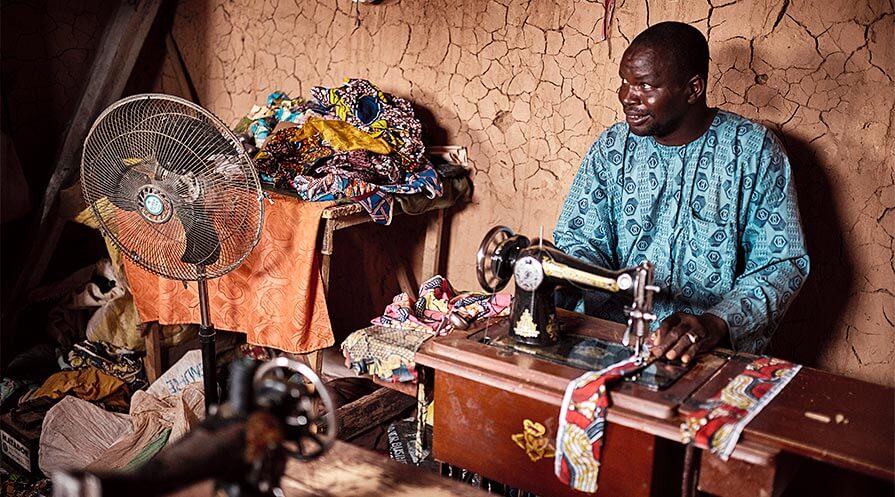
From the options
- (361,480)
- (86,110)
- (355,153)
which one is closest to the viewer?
(361,480)

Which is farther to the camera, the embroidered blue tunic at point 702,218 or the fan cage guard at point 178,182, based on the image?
the fan cage guard at point 178,182

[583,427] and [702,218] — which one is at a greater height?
[702,218]

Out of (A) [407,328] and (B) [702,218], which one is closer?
(B) [702,218]

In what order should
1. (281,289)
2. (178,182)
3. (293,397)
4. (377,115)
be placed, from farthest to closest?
(377,115), (281,289), (178,182), (293,397)

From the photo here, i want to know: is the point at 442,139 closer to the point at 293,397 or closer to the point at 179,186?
the point at 179,186

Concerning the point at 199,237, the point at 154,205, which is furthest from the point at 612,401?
the point at 154,205

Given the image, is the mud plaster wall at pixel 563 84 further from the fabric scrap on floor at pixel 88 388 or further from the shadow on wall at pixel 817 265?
the fabric scrap on floor at pixel 88 388

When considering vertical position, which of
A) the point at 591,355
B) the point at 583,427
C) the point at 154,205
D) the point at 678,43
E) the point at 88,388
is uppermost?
the point at 678,43

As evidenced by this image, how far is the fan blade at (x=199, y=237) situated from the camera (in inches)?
110

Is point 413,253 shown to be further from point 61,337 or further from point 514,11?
point 61,337

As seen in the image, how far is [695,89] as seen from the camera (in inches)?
101

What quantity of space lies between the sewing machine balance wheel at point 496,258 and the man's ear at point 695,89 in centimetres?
76

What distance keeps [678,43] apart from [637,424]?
48.4 inches

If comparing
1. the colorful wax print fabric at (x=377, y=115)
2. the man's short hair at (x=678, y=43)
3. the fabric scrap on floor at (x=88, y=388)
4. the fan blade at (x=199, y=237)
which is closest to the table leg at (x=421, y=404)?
the fan blade at (x=199, y=237)
